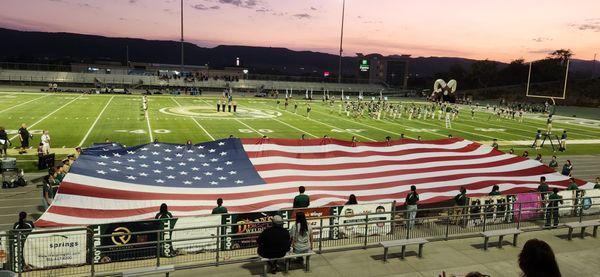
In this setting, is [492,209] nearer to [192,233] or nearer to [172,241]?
[192,233]

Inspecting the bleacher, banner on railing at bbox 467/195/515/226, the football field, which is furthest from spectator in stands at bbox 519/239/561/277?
the bleacher

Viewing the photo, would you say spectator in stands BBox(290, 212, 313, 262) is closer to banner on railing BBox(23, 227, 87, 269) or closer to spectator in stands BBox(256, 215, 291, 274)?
spectator in stands BBox(256, 215, 291, 274)

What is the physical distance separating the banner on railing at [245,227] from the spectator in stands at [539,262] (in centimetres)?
617

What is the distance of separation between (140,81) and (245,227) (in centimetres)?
7820

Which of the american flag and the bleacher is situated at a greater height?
the bleacher

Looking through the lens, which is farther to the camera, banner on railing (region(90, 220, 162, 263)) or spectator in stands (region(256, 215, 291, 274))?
banner on railing (region(90, 220, 162, 263))

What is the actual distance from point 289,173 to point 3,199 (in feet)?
31.2

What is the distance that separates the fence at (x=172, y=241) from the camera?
8297 millimetres

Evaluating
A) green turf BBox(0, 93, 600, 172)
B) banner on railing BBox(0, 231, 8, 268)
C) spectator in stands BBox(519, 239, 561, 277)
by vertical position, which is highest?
spectator in stands BBox(519, 239, 561, 277)

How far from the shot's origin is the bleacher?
7506cm

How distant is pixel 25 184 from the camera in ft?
54.9

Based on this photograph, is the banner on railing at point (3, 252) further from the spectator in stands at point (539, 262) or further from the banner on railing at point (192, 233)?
the spectator in stands at point (539, 262)

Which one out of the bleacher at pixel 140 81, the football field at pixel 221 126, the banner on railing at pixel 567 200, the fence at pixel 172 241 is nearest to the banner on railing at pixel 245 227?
the fence at pixel 172 241

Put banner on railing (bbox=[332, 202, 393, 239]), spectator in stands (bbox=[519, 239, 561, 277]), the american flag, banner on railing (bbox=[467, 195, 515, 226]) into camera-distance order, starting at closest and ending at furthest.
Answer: spectator in stands (bbox=[519, 239, 561, 277])
banner on railing (bbox=[332, 202, 393, 239])
the american flag
banner on railing (bbox=[467, 195, 515, 226])
